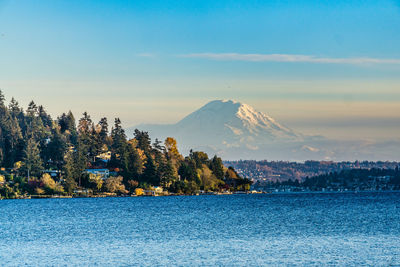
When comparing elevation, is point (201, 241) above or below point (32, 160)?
below

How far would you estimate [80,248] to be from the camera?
6369 centimetres

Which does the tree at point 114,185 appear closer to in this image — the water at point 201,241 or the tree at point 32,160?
the tree at point 32,160

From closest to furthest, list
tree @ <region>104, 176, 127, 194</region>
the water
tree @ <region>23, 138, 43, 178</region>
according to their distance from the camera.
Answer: the water → tree @ <region>23, 138, 43, 178</region> → tree @ <region>104, 176, 127, 194</region>

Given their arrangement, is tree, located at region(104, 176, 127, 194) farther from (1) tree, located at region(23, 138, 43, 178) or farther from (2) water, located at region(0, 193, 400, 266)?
(2) water, located at region(0, 193, 400, 266)

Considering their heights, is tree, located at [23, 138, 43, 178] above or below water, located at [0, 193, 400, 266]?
above

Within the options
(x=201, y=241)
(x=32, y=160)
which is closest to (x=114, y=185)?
(x=32, y=160)

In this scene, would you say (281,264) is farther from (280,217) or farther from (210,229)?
(280,217)

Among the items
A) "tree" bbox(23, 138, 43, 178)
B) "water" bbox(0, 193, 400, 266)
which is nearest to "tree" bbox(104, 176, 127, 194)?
"tree" bbox(23, 138, 43, 178)

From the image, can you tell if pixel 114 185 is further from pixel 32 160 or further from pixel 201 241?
pixel 201 241

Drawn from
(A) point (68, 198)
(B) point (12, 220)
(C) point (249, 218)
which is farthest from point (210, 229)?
(A) point (68, 198)

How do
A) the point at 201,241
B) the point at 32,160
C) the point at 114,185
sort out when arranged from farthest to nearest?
the point at 114,185 < the point at 32,160 < the point at 201,241

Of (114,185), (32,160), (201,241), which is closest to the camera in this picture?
(201,241)

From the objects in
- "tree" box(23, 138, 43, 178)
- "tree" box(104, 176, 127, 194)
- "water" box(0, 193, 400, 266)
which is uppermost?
"tree" box(23, 138, 43, 178)

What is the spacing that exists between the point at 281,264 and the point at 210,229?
29138 mm
